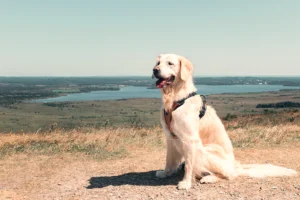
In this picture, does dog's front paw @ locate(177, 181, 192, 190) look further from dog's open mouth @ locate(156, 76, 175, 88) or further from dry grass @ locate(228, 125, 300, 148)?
dry grass @ locate(228, 125, 300, 148)

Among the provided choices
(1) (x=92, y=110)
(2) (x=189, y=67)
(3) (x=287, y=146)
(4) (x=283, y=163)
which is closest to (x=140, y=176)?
(2) (x=189, y=67)

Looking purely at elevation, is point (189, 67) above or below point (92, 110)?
above

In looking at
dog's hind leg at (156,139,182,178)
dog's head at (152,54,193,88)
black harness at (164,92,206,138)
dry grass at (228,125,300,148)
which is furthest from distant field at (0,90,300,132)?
dog's head at (152,54,193,88)

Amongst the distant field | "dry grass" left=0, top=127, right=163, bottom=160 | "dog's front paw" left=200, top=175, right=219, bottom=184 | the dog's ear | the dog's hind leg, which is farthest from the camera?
the distant field

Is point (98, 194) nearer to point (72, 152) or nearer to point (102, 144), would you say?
point (72, 152)

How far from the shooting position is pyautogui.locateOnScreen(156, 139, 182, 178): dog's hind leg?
21.8ft

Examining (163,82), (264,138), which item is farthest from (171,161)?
(264,138)

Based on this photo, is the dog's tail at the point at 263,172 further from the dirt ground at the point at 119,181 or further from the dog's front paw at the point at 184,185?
the dog's front paw at the point at 184,185

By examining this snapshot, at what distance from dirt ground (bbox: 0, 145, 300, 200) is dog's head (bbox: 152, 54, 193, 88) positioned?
217 cm

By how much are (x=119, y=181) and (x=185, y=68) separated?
3150 millimetres

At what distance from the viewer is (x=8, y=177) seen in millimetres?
→ 7965

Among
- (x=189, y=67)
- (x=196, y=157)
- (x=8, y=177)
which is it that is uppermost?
(x=189, y=67)

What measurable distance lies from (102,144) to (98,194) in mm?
5285

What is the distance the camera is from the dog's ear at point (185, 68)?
583 centimetres
